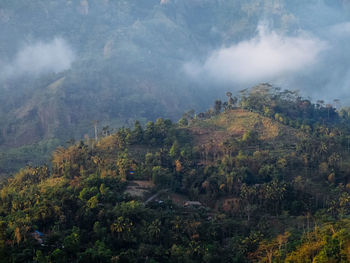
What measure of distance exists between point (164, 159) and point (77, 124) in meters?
98.0

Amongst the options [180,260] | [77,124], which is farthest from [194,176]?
[77,124]

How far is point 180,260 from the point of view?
52.8 m

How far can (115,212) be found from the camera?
6006cm

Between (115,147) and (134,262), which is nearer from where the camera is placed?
(134,262)

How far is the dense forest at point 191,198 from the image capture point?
172 ft

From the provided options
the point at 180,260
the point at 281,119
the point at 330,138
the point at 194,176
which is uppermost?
the point at 281,119

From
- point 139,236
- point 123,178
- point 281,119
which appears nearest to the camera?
point 139,236

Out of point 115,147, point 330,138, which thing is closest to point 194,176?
point 115,147

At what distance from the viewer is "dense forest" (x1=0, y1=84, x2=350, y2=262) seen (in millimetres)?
52469

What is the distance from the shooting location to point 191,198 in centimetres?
7662

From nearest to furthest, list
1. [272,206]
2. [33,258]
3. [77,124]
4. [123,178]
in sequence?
1. [33,258]
2. [272,206]
3. [123,178]
4. [77,124]

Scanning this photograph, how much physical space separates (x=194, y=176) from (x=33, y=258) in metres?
37.9

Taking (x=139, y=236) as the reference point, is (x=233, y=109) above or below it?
above

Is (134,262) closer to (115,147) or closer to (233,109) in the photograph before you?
(115,147)
